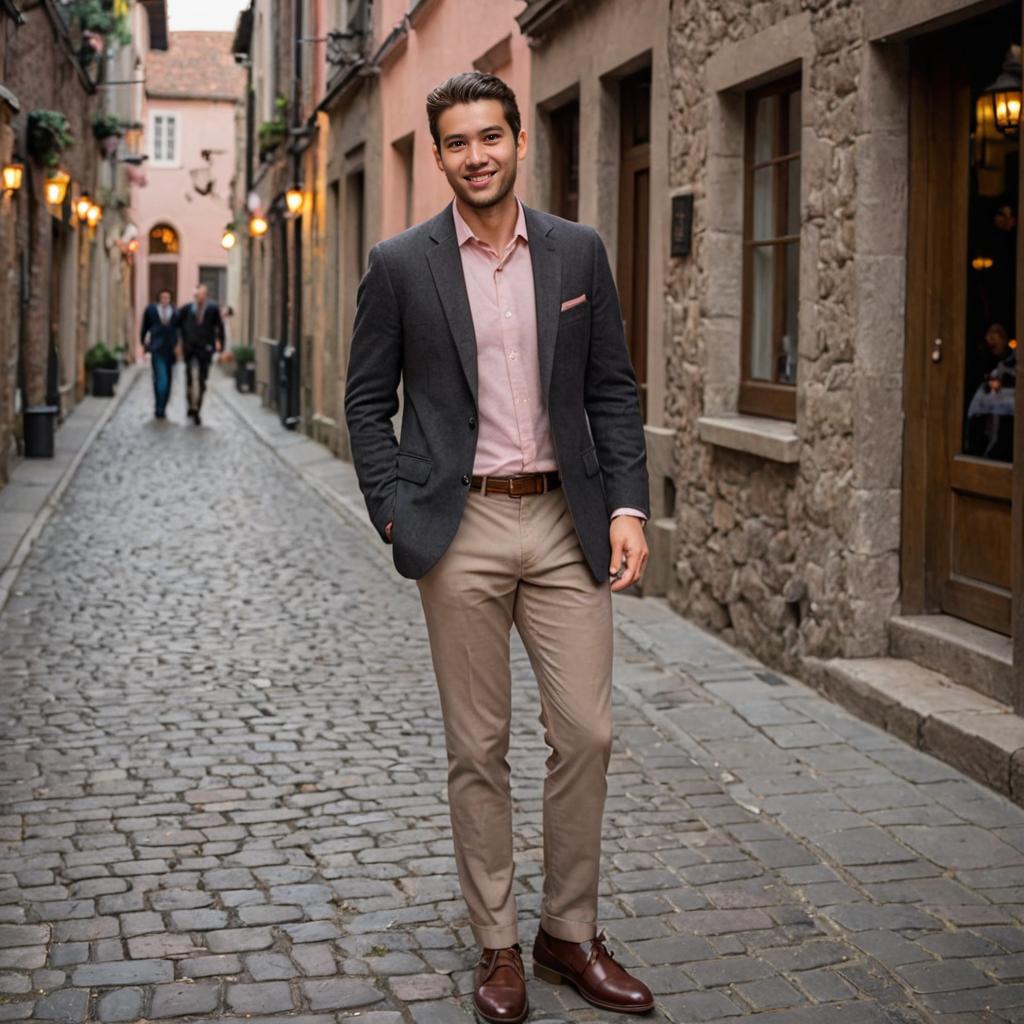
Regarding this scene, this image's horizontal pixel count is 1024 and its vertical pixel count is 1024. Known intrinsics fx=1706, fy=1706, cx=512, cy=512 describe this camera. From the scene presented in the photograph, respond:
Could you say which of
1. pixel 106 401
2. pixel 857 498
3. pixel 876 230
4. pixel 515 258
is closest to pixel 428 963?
pixel 515 258

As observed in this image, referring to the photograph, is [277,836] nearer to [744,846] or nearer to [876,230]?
[744,846]

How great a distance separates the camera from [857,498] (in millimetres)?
6801

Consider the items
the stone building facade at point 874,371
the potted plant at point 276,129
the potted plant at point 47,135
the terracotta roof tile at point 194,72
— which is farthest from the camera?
the terracotta roof tile at point 194,72

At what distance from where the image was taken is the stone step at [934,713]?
554 centimetres

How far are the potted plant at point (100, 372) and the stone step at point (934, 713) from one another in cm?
2257

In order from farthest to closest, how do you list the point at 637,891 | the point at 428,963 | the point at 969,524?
1. the point at 969,524
2. the point at 637,891
3. the point at 428,963

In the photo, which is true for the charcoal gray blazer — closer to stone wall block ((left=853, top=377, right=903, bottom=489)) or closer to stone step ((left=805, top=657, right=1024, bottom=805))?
stone step ((left=805, top=657, right=1024, bottom=805))

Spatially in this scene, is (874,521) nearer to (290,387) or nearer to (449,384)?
(449,384)

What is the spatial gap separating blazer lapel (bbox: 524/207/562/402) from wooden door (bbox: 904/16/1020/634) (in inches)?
117

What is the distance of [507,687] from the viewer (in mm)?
3891

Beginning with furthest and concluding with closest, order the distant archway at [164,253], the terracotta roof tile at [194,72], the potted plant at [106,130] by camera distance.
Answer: the terracotta roof tile at [194,72] < the distant archway at [164,253] < the potted plant at [106,130]

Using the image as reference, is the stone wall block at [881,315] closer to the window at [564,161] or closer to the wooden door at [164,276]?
the window at [564,161]

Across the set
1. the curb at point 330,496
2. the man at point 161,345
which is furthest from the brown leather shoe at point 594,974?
the man at point 161,345

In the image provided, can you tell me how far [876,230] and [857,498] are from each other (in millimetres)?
1057
